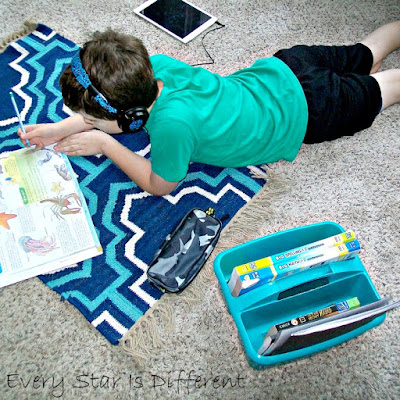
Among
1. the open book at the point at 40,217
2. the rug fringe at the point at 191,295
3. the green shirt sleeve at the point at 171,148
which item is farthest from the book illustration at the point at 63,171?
the rug fringe at the point at 191,295

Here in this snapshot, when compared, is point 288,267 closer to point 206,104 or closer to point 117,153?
point 206,104

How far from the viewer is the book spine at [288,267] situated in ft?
2.89

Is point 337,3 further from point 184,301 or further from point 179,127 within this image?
point 184,301

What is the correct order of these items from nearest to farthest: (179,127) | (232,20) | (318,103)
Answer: (179,127) < (318,103) < (232,20)

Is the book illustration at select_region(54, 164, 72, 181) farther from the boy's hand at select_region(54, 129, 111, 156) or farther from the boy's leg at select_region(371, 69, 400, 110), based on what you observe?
the boy's leg at select_region(371, 69, 400, 110)

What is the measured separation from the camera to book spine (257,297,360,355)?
85 centimetres

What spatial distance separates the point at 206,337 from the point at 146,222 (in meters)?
0.31

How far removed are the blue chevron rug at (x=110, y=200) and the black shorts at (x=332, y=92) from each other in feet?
0.73

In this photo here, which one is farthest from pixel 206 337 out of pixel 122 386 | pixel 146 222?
pixel 146 222

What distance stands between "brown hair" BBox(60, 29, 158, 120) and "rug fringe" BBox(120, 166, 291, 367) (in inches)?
15.8

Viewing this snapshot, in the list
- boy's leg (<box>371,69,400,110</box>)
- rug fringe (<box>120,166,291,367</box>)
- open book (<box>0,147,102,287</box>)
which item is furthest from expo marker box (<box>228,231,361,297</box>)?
boy's leg (<box>371,69,400,110</box>)

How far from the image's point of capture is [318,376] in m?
0.94

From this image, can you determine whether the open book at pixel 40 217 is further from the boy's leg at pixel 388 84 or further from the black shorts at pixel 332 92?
the boy's leg at pixel 388 84

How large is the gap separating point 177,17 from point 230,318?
3.09ft
